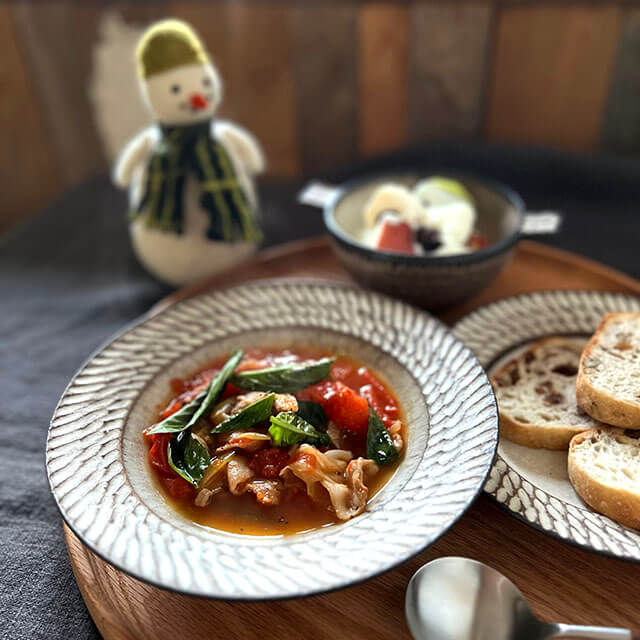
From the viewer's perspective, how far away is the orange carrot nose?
92.1 inches

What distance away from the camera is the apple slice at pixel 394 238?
7.30 ft

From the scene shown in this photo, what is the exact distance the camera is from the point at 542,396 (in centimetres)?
179

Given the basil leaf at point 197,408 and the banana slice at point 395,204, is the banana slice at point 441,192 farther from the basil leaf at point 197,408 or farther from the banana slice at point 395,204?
the basil leaf at point 197,408

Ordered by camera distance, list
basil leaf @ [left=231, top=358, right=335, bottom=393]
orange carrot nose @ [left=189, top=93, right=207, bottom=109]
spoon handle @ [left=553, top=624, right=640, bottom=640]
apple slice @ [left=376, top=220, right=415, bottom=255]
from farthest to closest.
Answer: orange carrot nose @ [left=189, top=93, right=207, bottom=109]
apple slice @ [left=376, top=220, right=415, bottom=255]
basil leaf @ [left=231, top=358, right=335, bottom=393]
spoon handle @ [left=553, top=624, right=640, bottom=640]

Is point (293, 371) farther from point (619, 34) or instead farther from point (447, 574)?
point (619, 34)

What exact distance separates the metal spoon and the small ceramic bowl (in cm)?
97

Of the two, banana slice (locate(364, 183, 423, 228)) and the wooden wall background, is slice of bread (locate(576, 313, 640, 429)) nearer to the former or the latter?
banana slice (locate(364, 183, 423, 228))

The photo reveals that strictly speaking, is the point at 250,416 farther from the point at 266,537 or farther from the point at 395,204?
the point at 395,204

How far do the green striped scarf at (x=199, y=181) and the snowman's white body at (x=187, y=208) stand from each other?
32mm

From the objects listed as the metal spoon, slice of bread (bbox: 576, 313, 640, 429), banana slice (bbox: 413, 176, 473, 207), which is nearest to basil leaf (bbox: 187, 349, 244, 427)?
the metal spoon

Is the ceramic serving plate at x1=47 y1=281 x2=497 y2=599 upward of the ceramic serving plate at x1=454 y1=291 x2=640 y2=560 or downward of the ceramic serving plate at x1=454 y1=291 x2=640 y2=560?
upward

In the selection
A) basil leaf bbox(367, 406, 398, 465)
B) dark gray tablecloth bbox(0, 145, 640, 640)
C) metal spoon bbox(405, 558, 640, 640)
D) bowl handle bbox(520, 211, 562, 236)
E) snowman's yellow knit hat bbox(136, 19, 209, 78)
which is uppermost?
snowman's yellow knit hat bbox(136, 19, 209, 78)

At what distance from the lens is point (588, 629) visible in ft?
4.07

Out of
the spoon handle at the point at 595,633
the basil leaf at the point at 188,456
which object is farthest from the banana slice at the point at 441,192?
the spoon handle at the point at 595,633
